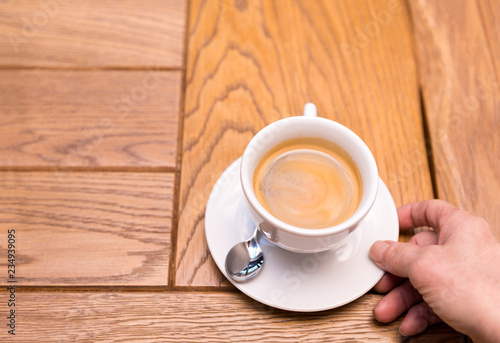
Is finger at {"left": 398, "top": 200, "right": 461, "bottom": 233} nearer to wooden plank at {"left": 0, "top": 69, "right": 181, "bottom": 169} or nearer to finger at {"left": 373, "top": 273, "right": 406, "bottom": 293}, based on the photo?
finger at {"left": 373, "top": 273, "right": 406, "bottom": 293}

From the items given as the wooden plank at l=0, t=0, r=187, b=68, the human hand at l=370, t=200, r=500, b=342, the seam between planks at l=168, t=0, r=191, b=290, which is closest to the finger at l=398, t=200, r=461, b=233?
the human hand at l=370, t=200, r=500, b=342

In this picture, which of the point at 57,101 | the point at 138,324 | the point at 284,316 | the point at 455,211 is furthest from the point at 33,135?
the point at 455,211

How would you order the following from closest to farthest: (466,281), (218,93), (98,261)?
(466,281), (98,261), (218,93)

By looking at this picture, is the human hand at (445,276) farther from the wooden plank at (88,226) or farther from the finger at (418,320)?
the wooden plank at (88,226)

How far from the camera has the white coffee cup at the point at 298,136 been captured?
1.55 ft

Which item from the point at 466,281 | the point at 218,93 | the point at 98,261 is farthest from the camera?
the point at 218,93

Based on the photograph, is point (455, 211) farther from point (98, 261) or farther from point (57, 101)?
point (57, 101)

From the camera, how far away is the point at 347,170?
0.57 m

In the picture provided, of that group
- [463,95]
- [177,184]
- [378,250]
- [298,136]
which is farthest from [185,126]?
[463,95]

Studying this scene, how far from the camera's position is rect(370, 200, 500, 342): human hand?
1.55 feet

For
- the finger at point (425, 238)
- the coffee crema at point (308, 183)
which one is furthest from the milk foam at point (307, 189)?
the finger at point (425, 238)

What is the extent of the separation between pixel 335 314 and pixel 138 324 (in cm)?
25

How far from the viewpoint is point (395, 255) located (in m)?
0.52

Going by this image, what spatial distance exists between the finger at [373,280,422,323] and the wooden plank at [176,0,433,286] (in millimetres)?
126
